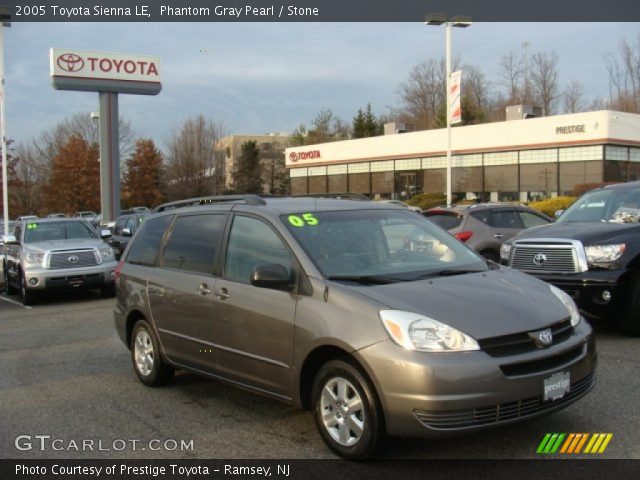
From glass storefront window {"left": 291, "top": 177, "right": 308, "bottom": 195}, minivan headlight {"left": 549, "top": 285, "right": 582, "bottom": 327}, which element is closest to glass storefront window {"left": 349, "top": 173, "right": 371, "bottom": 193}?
glass storefront window {"left": 291, "top": 177, "right": 308, "bottom": 195}

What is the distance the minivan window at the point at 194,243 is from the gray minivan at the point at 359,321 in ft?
0.05

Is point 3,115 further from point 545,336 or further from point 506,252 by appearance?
point 545,336

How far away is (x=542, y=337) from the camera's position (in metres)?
4.32

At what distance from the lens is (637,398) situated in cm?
555

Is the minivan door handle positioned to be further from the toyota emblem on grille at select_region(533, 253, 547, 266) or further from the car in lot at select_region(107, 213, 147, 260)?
the car in lot at select_region(107, 213, 147, 260)

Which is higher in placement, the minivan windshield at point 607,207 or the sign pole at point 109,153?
the sign pole at point 109,153

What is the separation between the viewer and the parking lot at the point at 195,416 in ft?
15.4

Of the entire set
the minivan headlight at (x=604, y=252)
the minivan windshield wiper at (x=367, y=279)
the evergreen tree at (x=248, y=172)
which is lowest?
the minivan headlight at (x=604, y=252)

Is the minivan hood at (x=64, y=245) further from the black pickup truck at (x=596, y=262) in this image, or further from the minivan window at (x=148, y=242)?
the black pickup truck at (x=596, y=262)

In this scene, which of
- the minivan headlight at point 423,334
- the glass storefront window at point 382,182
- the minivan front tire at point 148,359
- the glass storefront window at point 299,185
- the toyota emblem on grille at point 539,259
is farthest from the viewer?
the glass storefront window at point 299,185

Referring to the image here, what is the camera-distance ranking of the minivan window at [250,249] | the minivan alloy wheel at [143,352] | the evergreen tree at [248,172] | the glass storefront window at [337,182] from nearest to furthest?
1. the minivan window at [250,249]
2. the minivan alloy wheel at [143,352]
3. the glass storefront window at [337,182]
4. the evergreen tree at [248,172]

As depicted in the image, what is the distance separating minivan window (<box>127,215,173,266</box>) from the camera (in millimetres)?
6758

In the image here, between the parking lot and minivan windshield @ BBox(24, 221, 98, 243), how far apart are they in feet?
21.8
